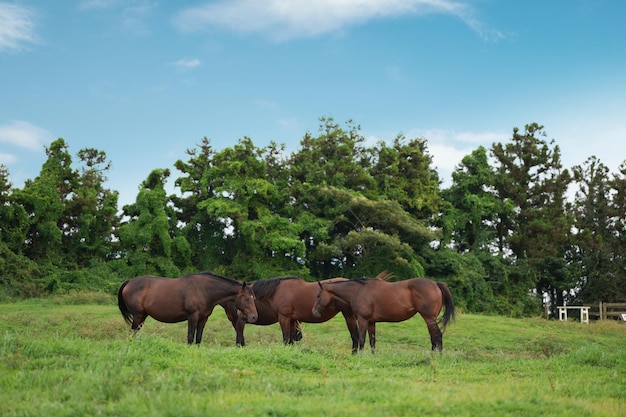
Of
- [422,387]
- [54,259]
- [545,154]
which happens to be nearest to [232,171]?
[54,259]

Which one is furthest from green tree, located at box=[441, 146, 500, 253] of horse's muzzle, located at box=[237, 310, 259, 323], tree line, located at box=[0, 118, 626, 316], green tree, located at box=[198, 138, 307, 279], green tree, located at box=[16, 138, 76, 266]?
horse's muzzle, located at box=[237, 310, 259, 323]

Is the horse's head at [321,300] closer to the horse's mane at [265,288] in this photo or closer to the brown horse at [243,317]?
the brown horse at [243,317]

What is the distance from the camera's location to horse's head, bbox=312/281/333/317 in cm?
1415

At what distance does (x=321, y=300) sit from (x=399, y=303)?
1836 millimetres

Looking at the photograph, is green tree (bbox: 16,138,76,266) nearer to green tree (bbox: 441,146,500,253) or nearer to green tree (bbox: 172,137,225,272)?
green tree (bbox: 172,137,225,272)

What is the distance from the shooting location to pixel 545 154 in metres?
43.0

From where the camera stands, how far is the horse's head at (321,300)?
14148 mm

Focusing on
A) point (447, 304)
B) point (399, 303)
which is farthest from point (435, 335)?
point (399, 303)

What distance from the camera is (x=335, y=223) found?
36000 millimetres

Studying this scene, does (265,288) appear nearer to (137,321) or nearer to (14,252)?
(137,321)

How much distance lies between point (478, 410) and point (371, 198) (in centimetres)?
3151

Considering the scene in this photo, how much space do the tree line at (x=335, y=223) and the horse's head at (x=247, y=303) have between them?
19401 millimetres

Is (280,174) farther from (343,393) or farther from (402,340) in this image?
(343,393)

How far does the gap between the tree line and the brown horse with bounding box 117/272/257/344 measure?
19024 mm
